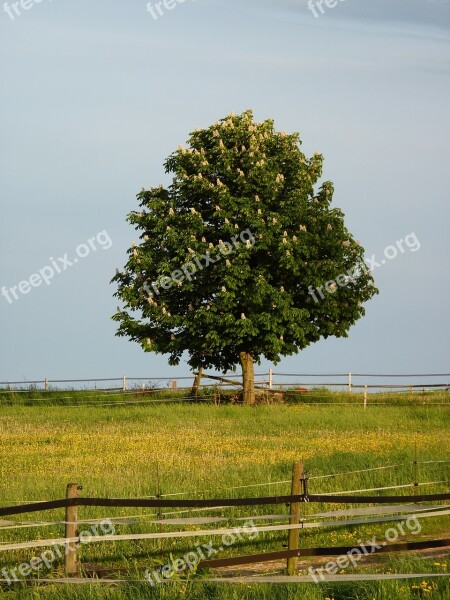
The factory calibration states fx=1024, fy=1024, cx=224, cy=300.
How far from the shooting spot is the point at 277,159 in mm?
46625

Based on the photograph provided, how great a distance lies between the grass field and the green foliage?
3.32 m

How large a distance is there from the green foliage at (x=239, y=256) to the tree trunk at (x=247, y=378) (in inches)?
15.3

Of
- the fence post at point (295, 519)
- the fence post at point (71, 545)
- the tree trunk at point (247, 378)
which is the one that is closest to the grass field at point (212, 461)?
the fence post at point (71, 545)

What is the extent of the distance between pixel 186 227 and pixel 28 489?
25.3 m

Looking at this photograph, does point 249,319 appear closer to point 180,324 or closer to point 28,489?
point 180,324

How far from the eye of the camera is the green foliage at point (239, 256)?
142ft

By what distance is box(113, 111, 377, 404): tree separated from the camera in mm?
43188

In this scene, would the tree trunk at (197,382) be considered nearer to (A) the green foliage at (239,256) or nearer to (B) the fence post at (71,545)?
(A) the green foliage at (239,256)

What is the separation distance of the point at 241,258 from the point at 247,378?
18.9 ft

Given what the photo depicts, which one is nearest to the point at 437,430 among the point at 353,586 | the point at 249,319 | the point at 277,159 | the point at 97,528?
the point at 249,319

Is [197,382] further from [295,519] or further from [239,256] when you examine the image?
[295,519]

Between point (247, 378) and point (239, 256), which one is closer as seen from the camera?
point (239, 256)

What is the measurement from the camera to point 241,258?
141 ft

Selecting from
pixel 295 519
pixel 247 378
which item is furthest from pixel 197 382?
pixel 295 519
